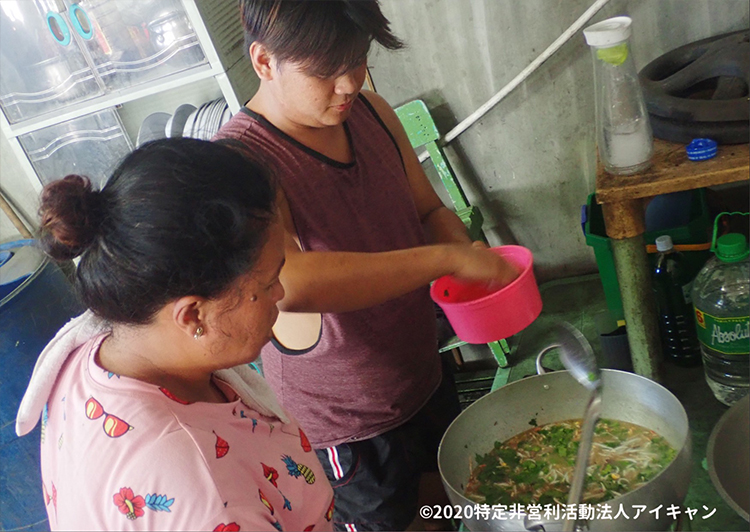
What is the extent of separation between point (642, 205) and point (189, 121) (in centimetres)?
158

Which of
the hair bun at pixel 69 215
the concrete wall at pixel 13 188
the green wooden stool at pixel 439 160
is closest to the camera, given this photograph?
the hair bun at pixel 69 215

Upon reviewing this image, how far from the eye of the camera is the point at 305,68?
110 centimetres

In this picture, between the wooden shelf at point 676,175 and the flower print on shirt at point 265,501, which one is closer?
the flower print on shirt at point 265,501

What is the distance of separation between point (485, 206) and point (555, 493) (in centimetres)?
160

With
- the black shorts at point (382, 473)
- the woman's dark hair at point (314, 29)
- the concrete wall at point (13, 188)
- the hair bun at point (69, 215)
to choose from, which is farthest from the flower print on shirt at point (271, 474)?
the concrete wall at point (13, 188)

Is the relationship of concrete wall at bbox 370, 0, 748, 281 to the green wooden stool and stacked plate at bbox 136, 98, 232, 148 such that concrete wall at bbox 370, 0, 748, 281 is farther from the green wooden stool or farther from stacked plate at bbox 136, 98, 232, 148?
stacked plate at bbox 136, 98, 232, 148

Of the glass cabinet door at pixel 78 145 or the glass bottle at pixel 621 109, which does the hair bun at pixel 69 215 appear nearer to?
the glass bottle at pixel 621 109

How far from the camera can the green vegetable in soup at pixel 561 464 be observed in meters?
1.27

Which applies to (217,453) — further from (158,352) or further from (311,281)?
(311,281)

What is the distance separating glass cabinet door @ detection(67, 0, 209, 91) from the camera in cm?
223

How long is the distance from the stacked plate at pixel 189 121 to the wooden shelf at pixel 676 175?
129 cm

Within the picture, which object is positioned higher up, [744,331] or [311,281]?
[311,281]

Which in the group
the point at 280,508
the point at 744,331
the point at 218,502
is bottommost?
the point at 744,331

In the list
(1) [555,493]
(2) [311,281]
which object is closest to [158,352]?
(2) [311,281]
